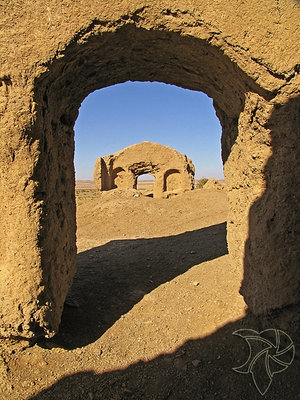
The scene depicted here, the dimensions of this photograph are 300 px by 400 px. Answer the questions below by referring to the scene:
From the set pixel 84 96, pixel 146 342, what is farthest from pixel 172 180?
pixel 146 342

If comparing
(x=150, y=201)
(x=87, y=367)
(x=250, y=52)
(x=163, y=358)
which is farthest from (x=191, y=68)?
(x=150, y=201)

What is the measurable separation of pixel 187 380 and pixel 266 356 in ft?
2.23

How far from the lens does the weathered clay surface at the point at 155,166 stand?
563 inches

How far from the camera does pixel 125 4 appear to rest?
2.00 meters

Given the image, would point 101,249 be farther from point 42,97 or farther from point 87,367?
point 42,97

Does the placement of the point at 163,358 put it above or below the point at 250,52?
below

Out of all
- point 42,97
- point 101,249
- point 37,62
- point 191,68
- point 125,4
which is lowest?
point 101,249

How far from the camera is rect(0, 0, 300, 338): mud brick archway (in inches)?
77.7

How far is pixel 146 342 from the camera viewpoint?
2598mm

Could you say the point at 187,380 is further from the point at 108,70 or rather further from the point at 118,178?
the point at 118,178

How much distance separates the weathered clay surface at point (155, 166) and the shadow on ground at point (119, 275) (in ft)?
26.5

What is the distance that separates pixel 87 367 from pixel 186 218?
22.7 feet

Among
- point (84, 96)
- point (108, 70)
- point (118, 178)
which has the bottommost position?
point (118, 178)

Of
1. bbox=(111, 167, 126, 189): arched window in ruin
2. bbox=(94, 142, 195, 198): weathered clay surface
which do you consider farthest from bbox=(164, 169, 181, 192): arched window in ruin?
bbox=(111, 167, 126, 189): arched window in ruin
